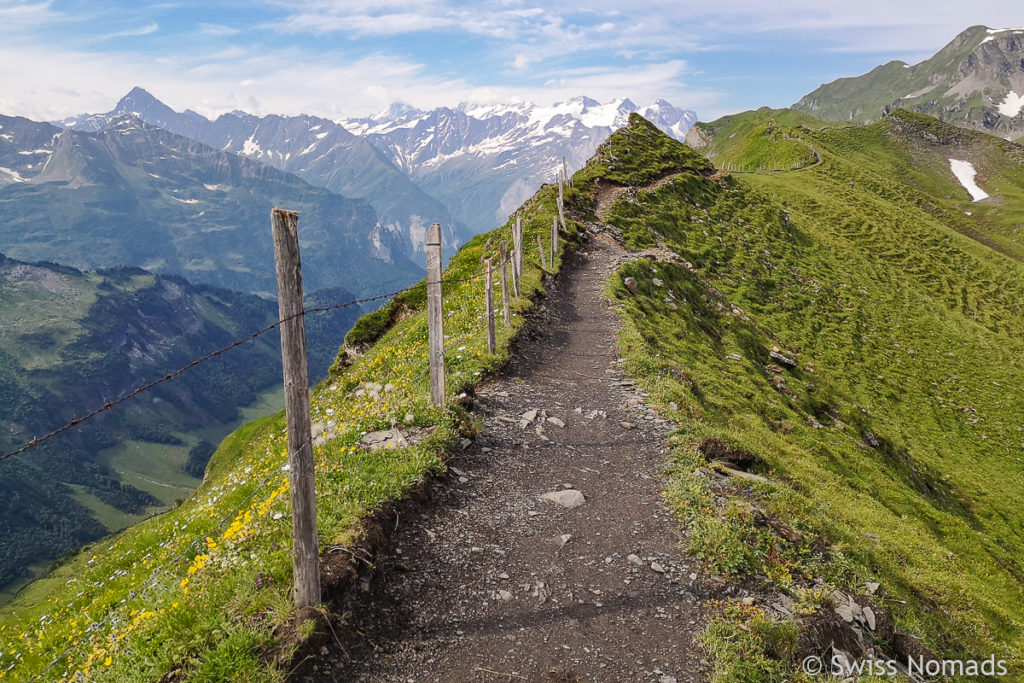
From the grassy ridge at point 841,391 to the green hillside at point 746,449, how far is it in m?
0.11

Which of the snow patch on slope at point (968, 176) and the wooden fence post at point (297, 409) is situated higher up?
the snow patch on slope at point (968, 176)

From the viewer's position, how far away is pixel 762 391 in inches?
995

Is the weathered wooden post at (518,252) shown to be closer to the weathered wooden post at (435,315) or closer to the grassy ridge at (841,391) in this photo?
the grassy ridge at (841,391)

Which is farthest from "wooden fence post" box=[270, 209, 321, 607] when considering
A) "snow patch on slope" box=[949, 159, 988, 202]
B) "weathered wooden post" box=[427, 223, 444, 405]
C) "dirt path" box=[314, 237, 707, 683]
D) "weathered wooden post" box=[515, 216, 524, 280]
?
"snow patch on slope" box=[949, 159, 988, 202]

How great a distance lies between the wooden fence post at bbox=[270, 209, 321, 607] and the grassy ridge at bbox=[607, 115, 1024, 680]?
5895mm

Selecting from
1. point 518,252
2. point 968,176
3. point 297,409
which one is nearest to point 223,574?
point 297,409

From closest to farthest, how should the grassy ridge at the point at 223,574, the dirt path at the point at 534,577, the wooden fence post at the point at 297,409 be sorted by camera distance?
the wooden fence post at the point at 297,409 < the grassy ridge at the point at 223,574 < the dirt path at the point at 534,577

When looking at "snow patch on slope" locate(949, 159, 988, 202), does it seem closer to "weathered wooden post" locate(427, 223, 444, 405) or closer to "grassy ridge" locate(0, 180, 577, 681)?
"weathered wooden post" locate(427, 223, 444, 405)

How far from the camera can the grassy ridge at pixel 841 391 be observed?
451 inches

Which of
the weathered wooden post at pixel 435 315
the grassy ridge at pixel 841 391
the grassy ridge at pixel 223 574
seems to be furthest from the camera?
the weathered wooden post at pixel 435 315

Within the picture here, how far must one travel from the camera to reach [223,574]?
8164 millimetres

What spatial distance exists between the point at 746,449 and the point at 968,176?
18012cm

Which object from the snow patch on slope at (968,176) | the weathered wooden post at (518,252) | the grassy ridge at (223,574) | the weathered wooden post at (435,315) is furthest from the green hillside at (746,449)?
the snow patch on slope at (968,176)

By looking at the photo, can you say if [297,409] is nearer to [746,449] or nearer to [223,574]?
[223,574]
